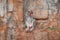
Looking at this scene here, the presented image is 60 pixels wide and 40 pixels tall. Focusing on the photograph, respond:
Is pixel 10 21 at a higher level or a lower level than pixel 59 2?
lower

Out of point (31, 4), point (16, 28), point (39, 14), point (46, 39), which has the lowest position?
point (46, 39)

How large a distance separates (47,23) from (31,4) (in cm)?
34

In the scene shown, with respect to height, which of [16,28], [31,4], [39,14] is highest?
[31,4]

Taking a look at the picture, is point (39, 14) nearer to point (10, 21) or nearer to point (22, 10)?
point (22, 10)

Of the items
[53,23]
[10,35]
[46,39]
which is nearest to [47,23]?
[53,23]

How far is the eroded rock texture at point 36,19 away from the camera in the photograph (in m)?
2.11

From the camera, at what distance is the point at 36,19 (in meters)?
2.17

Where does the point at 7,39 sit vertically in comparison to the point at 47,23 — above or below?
below

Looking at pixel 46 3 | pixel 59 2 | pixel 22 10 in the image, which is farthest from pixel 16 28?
pixel 59 2

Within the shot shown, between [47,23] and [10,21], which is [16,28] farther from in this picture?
[47,23]

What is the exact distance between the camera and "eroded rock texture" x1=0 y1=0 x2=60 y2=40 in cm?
211

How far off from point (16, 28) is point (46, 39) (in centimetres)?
44

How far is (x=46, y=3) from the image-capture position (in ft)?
7.18

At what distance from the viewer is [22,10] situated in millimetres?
2145
